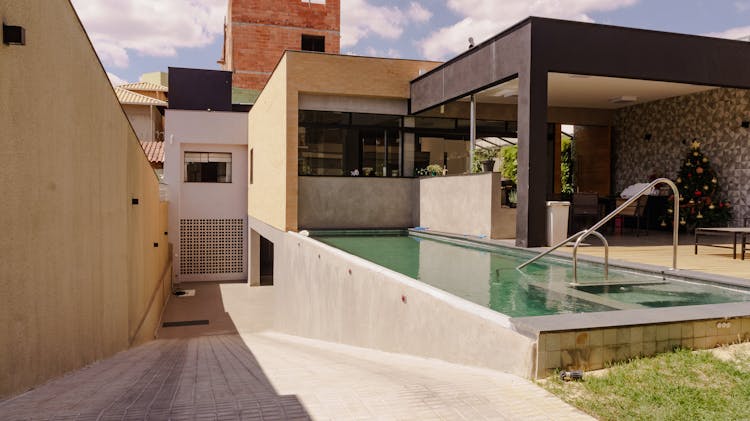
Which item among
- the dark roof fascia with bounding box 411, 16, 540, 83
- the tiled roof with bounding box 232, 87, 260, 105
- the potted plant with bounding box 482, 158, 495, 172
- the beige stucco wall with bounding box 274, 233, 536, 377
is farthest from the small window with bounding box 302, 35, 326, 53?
the potted plant with bounding box 482, 158, 495, 172

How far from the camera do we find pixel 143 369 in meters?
4.34

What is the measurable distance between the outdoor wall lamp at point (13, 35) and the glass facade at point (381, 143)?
10081 mm

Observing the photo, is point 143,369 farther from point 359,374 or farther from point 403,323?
point 403,323

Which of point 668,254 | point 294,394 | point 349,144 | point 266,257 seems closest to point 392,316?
point 294,394

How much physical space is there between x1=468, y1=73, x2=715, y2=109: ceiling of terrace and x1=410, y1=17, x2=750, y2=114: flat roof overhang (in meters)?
0.75

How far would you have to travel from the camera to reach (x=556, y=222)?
8828 mm

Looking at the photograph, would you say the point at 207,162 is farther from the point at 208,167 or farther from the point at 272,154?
the point at 272,154

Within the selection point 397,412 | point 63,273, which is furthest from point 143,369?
point 397,412

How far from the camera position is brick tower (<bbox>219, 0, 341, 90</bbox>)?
34.1m

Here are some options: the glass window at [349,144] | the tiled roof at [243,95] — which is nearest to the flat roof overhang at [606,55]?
the glass window at [349,144]

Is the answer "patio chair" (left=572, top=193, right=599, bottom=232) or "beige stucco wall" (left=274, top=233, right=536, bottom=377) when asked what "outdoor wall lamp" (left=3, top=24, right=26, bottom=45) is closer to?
"beige stucco wall" (left=274, top=233, right=536, bottom=377)

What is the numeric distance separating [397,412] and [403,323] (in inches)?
101

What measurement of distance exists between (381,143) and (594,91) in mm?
5139

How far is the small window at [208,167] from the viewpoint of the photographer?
21859 mm
